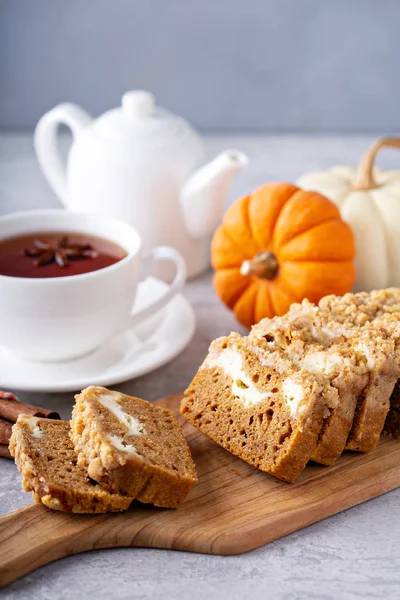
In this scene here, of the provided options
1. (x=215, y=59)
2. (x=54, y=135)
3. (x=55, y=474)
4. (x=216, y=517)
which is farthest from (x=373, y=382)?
(x=215, y=59)

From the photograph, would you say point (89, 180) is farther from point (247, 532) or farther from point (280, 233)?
point (247, 532)

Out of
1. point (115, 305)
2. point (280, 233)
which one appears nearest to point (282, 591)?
point (115, 305)

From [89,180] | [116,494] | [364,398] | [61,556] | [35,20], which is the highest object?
[35,20]

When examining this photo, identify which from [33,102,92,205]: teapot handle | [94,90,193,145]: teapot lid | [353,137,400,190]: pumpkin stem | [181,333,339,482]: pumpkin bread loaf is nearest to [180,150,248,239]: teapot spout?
[94,90,193,145]: teapot lid

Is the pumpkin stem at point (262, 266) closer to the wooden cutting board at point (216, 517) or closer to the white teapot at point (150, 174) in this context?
the white teapot at point (150, 174)

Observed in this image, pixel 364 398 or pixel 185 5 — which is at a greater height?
pixel 185 5

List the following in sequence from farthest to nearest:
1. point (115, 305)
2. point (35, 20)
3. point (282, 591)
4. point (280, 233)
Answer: point (35, 20)
point (280, 233)
point (115, 305)
point (282, 591)
